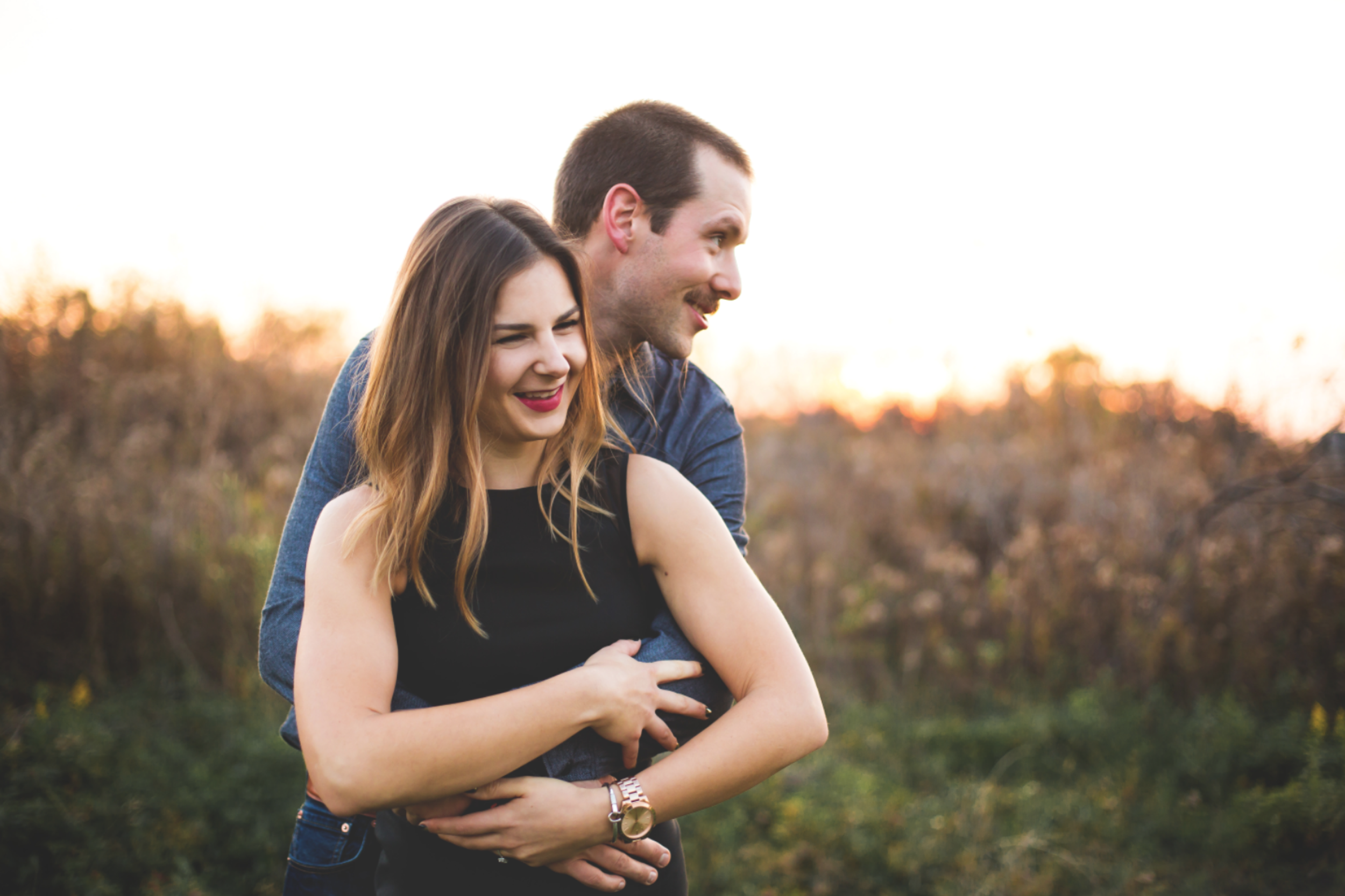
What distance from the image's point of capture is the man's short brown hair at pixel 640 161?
2.50m

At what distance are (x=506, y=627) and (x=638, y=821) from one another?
0.47 meters

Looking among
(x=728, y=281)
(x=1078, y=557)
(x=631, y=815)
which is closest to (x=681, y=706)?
(x=631, y=815)

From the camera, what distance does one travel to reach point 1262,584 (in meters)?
4.98

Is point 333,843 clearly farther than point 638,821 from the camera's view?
Yes

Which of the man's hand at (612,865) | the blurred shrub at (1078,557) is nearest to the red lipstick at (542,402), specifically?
the man's hand at (612,865)

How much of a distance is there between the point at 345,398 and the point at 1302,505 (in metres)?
5.72

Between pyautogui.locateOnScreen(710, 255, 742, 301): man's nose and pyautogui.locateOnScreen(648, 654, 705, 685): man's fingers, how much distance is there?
126cm

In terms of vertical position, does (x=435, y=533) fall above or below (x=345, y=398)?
below

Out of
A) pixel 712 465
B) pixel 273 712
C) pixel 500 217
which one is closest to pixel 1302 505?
pixel 712 465

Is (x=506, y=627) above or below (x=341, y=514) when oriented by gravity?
below

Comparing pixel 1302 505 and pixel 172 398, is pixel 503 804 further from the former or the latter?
pixel 172 398

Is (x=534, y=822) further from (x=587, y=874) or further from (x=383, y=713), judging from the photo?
Result: (x=383, y=713)

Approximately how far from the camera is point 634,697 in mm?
1616

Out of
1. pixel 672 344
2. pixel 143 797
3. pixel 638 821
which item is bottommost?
pixel 143 797
